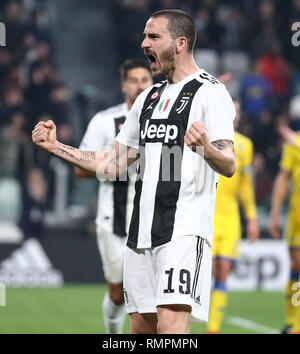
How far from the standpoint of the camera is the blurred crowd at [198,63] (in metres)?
13.9

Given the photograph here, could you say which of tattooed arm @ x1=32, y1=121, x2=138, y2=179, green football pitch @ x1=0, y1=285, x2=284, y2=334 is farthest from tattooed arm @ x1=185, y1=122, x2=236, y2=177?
green football pitch @ x1=0, y1=285, x2=284, y2=334

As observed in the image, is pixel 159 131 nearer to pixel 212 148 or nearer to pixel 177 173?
pixel 177 173

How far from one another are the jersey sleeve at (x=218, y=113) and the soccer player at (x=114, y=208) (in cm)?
255

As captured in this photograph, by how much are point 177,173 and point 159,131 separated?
0.84 feet

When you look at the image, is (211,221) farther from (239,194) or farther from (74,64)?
(74,64)

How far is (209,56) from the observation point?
16969 mm

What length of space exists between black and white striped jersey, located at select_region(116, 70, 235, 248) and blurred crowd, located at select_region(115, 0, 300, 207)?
10.2 m

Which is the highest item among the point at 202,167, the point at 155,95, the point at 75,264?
the point at 155,95

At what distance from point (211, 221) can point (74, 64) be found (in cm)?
1329

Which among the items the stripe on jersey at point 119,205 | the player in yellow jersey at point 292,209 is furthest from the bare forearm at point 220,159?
the player in yellow jersey at point 292,209

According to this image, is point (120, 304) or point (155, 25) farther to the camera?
point (120, 304)

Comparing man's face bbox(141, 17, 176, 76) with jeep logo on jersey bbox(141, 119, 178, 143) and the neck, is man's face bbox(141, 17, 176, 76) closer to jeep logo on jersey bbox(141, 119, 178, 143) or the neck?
the neck

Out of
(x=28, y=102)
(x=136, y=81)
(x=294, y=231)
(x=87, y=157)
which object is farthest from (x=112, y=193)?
(x=28, y=102)
